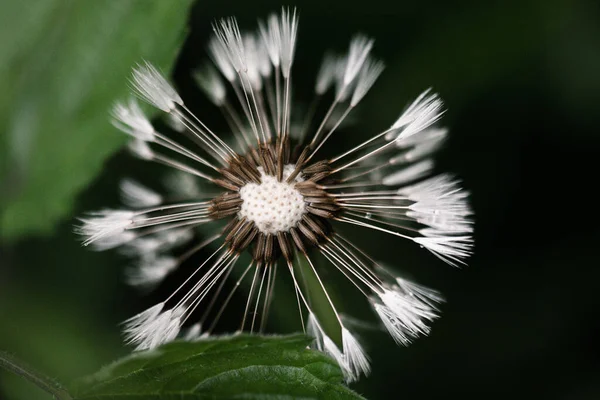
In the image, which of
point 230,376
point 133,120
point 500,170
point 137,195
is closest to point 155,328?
point 230,376

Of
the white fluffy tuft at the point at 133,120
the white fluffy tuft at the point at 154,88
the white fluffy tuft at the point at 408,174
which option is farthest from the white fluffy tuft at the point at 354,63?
the white fluffy tuft at the point at 133,120

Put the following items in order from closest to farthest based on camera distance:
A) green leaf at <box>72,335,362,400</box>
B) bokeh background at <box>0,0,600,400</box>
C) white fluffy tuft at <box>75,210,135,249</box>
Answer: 1. green leaf at <box>72,335,362,400</box>
2. white fluffy tuft at <box>75,210,135,249</box>
3. bokeh background at <box>0,0,600,400</box>

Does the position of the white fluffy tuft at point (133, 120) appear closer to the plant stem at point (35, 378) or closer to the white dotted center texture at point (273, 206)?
the white dotted center texture at point (273, 206)

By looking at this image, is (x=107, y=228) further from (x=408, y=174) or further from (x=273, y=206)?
(x=408, y=174)

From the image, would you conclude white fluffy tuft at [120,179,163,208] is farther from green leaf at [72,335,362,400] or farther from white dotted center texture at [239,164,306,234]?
green leaf at [72,335,362,400]

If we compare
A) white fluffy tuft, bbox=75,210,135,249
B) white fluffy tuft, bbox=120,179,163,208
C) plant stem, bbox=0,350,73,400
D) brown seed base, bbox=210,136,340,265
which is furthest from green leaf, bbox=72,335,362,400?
white fluffy tuft, bbox=120,179,163,208
